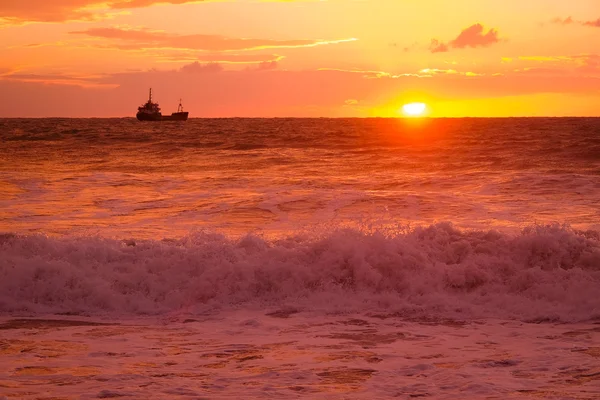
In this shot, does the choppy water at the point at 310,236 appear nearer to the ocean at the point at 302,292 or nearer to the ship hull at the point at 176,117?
the ocean at the point at 302,292

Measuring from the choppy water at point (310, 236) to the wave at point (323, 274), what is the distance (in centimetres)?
3

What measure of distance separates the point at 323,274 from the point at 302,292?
0.55 m

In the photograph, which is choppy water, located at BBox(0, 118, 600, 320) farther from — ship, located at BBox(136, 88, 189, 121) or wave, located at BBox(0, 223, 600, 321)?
ship, located at BBox(136, 88, 189, 121)

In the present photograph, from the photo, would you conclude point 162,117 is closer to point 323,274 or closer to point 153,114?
point 153,114

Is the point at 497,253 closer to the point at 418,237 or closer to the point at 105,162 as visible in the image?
the point at 418,237

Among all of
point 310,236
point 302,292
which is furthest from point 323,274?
point 310,236

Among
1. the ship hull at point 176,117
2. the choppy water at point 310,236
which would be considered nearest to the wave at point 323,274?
the choppy water at point 310,236

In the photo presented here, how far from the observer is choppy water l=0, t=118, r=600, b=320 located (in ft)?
30.9

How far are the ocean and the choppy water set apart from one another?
0.04 meters

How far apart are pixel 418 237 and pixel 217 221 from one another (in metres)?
5.32

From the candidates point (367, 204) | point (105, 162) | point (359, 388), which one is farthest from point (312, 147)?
point (359, 388)

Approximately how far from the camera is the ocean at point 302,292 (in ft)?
20.0

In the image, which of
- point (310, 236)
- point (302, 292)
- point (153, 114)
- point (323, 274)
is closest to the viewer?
point (302, 292)

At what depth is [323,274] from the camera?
10.1m
